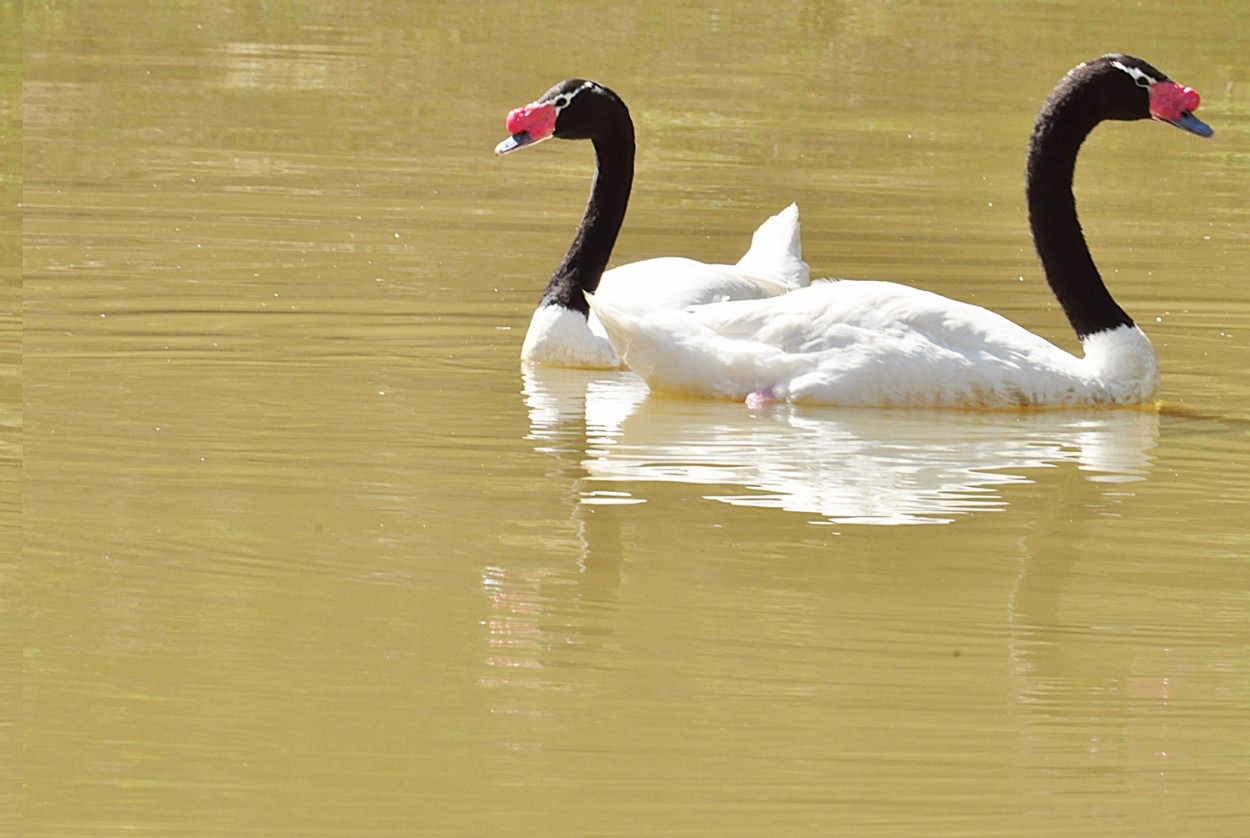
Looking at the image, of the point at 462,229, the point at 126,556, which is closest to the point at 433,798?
the point at 126,556

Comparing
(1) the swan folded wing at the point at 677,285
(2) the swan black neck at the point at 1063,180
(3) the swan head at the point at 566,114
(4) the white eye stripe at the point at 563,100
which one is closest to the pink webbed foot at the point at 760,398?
(1) the swan folded wing at the point at 677,285

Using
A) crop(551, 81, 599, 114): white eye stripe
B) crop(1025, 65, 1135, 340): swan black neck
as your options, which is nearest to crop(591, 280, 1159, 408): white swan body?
crop(1025, 65, 1135, 340): swan black neck

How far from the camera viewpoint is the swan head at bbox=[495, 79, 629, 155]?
382 inches

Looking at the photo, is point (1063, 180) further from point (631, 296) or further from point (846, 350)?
point (631, 296)

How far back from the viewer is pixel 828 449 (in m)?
8.31

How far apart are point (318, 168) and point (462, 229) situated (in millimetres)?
2216

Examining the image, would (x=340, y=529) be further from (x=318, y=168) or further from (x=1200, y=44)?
(x=1200, y=44)

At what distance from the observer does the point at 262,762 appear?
5012mm

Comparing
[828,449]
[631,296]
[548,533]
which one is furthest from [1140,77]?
[548,533]

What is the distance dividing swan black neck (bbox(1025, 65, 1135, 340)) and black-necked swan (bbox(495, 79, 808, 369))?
1.15 m

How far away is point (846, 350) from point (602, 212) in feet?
6.33

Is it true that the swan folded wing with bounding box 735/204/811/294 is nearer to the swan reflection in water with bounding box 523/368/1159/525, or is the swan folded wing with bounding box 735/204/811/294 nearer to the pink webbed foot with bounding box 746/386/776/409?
the swan reflection in water with bounding box 523/368/1159/525

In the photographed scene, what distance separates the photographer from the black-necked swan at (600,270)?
9578 mm

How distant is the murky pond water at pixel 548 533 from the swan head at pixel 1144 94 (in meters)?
1.11
